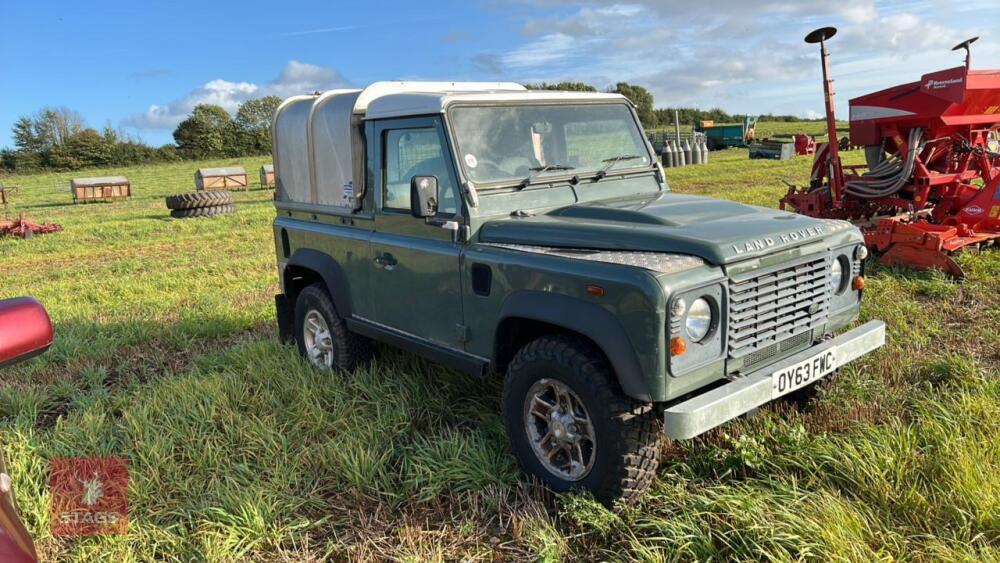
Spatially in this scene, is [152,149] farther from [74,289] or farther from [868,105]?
[868,105]

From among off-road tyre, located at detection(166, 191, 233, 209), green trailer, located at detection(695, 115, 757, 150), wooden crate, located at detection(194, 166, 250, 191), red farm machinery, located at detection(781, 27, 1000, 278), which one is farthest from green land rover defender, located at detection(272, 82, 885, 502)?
green trailer, located at detection(695, 115, 757, 150)

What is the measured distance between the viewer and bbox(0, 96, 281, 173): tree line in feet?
172

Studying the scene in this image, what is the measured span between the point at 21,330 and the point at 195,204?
17475 millimetres

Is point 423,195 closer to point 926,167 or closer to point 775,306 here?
point 775,306

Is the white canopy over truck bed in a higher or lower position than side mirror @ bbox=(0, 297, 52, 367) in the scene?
higher

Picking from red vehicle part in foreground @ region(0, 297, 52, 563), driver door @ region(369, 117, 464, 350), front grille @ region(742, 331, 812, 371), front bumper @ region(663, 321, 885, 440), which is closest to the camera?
red vehicle part in foreground @ region(0, 297, 52, 563)

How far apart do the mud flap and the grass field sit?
30cm

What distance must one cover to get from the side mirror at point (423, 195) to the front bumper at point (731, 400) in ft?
5.55

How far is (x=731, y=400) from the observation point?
297 cm

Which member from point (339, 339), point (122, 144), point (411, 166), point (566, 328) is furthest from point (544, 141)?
point (122, 144)

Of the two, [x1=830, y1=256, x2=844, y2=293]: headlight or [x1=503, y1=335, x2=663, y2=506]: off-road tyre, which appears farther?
[x1=830, y1=256, x2=844, y2=293]: headlight

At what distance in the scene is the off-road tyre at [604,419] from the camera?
3049mm

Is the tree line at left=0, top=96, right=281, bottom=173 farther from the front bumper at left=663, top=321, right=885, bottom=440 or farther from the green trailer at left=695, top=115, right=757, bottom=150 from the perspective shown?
the front bumper at left=663, top=321, right=885, bottom=440

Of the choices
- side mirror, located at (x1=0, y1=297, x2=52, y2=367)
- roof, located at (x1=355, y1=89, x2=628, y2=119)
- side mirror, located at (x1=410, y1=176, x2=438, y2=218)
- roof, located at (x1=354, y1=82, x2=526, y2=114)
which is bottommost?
side mirror, located at (x1=0, y1=297, x2=52, y2=367)
